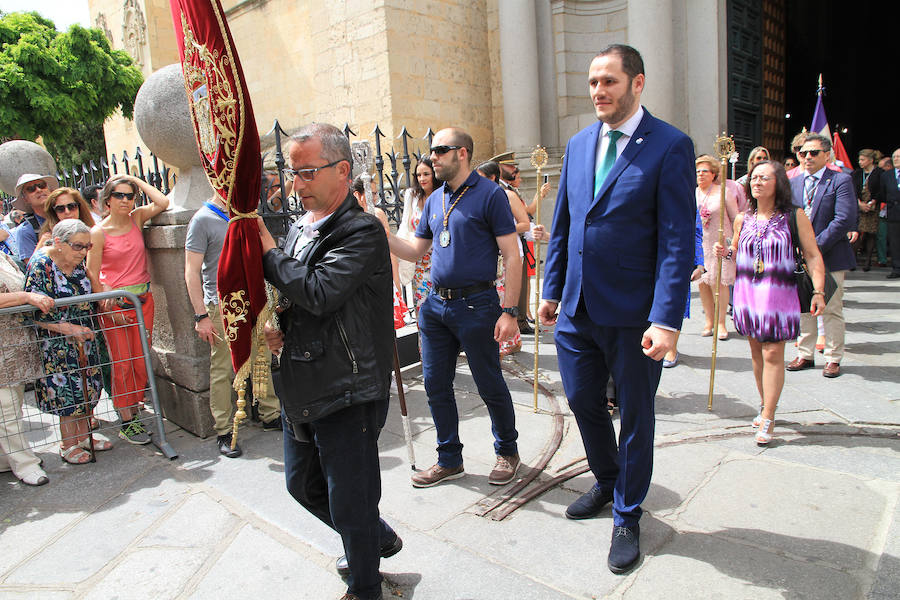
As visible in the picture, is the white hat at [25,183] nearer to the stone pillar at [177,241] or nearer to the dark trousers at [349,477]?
the stone pillar at [177,241]

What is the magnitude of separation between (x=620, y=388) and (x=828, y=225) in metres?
3.95

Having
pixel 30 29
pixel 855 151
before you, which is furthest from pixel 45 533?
pixel 855 151

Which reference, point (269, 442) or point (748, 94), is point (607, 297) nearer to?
point (269, 442)

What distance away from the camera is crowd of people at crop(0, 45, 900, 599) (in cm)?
228

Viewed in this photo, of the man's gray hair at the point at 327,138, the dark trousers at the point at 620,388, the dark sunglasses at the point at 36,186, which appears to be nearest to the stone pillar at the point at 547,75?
the dark sunglasses at the point at 36,186

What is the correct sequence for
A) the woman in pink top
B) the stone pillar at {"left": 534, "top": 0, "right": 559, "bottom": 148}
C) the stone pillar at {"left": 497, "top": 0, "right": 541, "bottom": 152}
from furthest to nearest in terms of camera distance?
the stone pillar at {"left": 534, "top": 0, "right": 559, "bottom": 148}
the stone pillar at {"left": 497, "top": 0, "right": 541, "bottom": 152}
the woman in pink top

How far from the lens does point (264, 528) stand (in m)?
3.25

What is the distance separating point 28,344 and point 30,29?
728 inches

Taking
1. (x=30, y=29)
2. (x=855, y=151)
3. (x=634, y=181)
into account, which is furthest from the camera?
(x=855, y=151)

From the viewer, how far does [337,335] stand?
2.27 metres

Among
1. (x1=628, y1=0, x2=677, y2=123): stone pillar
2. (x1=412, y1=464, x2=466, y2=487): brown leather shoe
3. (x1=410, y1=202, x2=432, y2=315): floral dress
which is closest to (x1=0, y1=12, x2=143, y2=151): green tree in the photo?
(x1=628, y1=0, x2=677, y2=123): stone pillar

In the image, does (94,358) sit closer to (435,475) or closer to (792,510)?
(435,475)

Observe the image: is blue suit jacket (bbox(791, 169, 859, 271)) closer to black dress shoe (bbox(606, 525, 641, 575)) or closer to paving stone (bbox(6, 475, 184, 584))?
black dress shoe (bbox(606, 525, 641, 575))

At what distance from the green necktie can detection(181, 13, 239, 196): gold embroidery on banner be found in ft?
5.24
